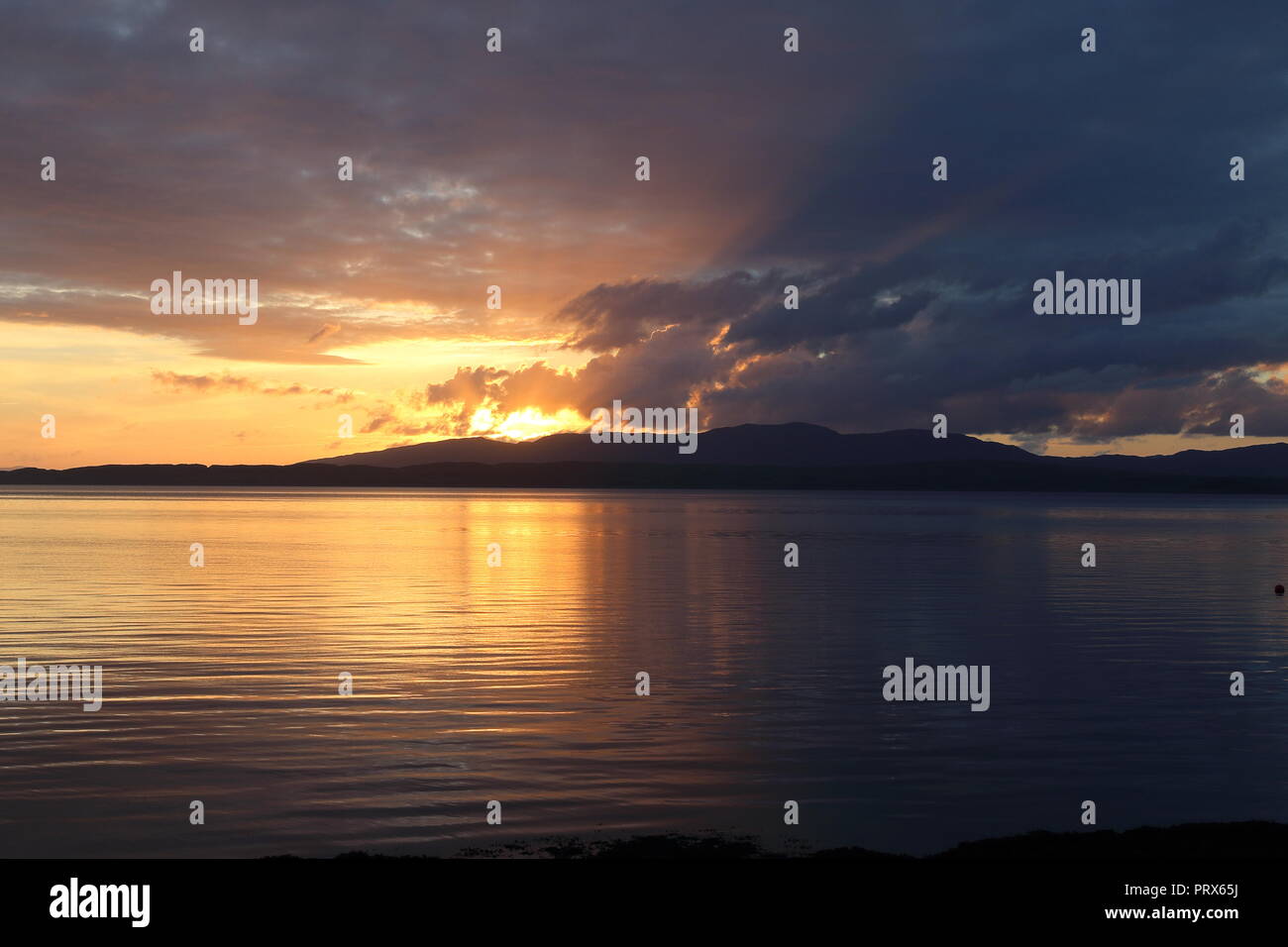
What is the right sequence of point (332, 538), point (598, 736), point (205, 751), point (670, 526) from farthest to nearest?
point (670, 526)
point (332, 538)
point (598, 736)
point (205, 751)

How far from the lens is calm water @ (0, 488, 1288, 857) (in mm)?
14984

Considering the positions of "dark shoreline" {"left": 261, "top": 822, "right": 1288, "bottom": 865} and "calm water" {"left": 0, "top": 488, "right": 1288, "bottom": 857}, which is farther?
"calm water" {"left": 0, "top": 488, "right": 1288, "bottom": 857}

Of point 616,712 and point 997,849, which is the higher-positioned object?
point 616,712

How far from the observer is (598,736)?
64.3 feet

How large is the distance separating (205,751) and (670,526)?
9275cm

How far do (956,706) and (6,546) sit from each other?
71.9 m

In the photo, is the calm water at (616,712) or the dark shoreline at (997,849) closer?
the dark shoreline at (997,849)

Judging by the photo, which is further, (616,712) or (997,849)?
(616,712)

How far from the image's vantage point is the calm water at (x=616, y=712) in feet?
49.2

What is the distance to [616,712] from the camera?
21.8 meters
